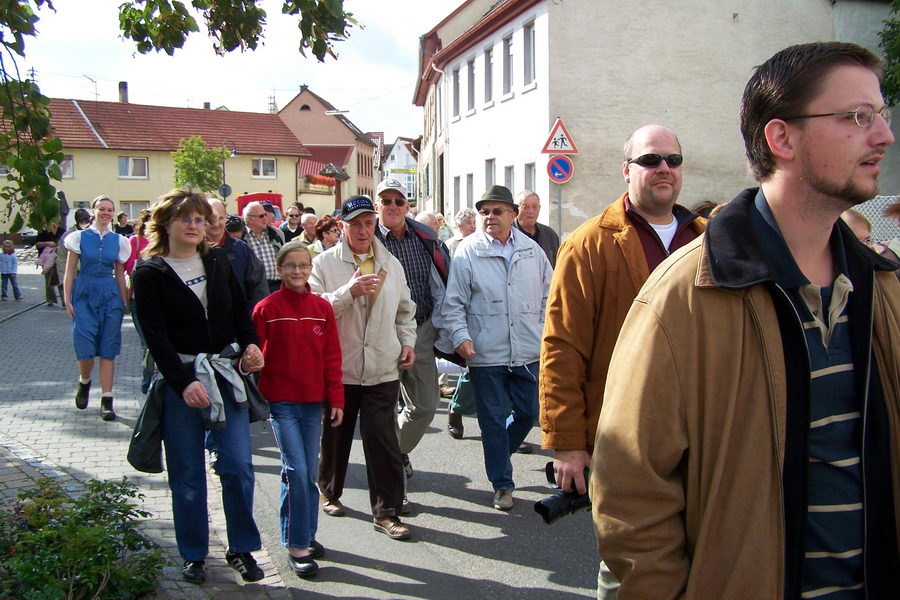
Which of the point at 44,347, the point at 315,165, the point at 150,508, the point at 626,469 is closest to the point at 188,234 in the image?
the point at 150,508

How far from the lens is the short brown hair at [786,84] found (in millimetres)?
1965

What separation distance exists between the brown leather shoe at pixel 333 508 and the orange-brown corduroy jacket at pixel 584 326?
2750mm

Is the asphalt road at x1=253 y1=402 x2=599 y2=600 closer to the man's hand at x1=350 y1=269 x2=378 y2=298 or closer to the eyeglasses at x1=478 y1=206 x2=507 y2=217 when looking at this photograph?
the man's hand at x1=350 y1=269 x2=378 y2=298

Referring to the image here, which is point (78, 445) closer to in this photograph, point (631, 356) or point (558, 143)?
point (631, 356)

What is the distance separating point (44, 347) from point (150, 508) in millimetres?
9297

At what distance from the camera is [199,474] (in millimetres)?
4520

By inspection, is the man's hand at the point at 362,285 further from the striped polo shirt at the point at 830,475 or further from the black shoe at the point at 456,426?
the striped polo shirt at the point at 830,475

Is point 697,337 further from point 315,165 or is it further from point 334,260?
point 315,165

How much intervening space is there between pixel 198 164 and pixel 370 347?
5728cm

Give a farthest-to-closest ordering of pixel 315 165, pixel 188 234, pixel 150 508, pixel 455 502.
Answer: pixel 315 165 → pixel 455 502 → pixel 150 508 → pixel 188 234

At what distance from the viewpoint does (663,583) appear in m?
1.92

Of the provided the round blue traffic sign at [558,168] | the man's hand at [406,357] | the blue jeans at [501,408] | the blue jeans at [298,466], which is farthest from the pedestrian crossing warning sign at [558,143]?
the blue jeans at [298,466]

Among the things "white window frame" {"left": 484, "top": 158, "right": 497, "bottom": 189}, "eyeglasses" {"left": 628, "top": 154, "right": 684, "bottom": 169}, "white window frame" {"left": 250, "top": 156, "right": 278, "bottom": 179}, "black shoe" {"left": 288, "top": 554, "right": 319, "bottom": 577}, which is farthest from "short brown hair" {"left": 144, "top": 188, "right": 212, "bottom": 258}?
"white window frame" {"left": 250, "top": 156, "right": 278, "bottom": 179}

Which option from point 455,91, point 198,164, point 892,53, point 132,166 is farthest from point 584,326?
point 132,166
